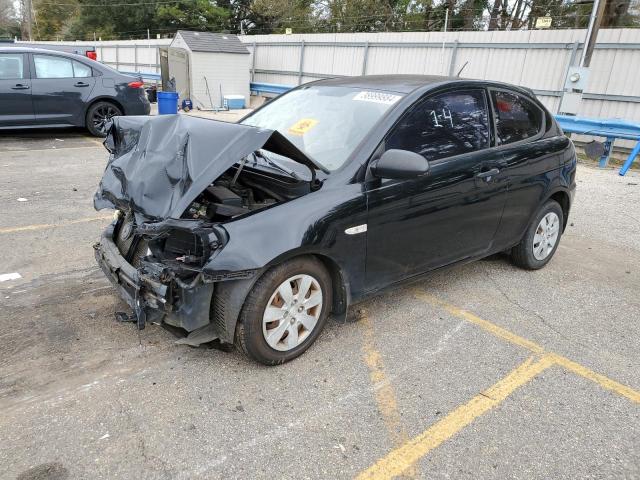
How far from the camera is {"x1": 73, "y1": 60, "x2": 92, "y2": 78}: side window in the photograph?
381 inches

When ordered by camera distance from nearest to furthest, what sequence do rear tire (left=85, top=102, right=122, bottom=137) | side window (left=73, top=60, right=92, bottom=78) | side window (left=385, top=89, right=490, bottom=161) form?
side window (left=385, top=89, right=490, bottom=161)
side window (left=73, top=60, right=92, bottom=78)
rear tire (left=85, top=102, right=122, bottom=137)

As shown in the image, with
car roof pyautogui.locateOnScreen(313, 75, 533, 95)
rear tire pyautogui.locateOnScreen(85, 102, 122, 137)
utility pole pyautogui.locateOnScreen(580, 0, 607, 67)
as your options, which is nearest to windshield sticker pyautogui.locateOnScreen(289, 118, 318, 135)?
car roof pyautogui.locateOnScreen(313, 75, 533, 95)

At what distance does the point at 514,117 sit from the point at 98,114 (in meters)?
8.56

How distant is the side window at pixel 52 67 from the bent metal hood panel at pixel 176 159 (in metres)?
7.40

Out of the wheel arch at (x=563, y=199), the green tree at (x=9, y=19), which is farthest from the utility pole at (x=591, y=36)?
the green tree at (x=9, y=19)

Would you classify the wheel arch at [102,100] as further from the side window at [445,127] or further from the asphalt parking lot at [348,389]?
the side window at [445,127]

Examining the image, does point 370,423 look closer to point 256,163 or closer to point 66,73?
point 256,163

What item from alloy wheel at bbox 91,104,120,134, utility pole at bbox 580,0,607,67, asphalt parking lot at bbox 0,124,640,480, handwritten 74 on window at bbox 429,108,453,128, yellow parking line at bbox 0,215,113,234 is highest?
utility pole at bbox 580,0,607,67

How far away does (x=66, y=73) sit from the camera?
9570mm

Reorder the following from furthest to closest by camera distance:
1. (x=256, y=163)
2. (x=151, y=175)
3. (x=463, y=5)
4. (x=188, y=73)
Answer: (x=463, y=5) → (x=188, y=73) → (x=256, y=163) → (x=151, y=175)

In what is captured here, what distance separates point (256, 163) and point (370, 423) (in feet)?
5.76

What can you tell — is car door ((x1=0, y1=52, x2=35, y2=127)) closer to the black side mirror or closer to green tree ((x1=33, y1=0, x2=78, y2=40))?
the black side mirror

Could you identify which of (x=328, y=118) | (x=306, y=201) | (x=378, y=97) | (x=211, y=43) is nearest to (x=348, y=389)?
(x=306, y=201)

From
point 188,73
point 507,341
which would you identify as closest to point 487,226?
point 507,341
